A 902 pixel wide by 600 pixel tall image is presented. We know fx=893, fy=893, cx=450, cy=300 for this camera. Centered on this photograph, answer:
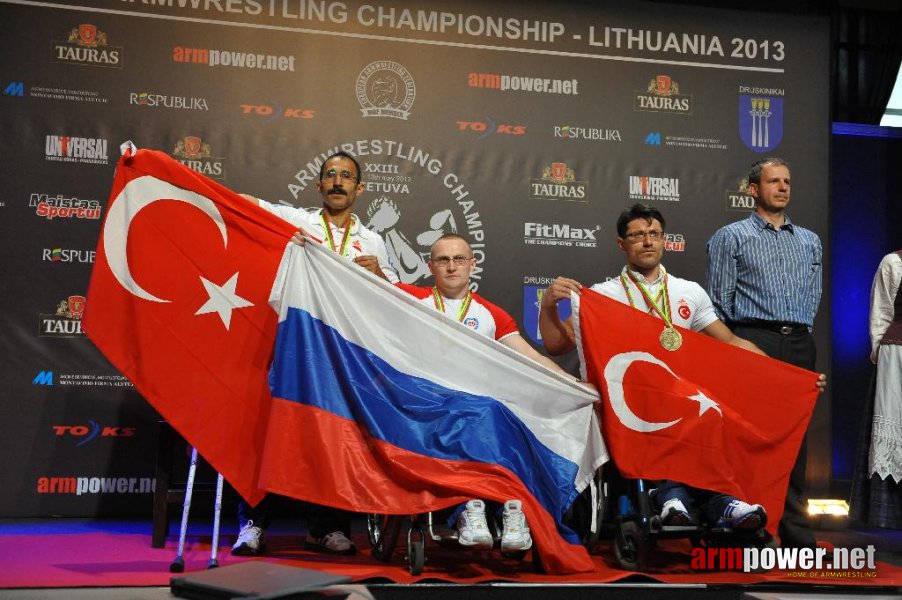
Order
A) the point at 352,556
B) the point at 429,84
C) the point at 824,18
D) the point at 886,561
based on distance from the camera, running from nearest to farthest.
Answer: the point at 352,556 → the point at 886,561 → the point at 429,84 → the point at 824,18

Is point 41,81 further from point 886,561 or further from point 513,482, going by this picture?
point 886,561

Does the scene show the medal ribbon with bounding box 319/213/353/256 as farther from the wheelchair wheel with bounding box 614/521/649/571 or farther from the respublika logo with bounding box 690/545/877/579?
the respublika logo with bounding box 690/545/877/579

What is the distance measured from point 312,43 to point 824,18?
3.04 metres

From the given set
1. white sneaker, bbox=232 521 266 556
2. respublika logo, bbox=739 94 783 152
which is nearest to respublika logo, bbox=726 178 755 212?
respublika logo, bbox=739 94 783 152

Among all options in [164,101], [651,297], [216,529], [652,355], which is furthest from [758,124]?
[216,529]

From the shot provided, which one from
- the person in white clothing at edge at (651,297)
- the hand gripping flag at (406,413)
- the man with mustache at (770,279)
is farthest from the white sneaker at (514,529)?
the man with mustache at (770,279)

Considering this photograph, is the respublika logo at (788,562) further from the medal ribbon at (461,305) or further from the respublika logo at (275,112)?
the respublika logo at (275,112)

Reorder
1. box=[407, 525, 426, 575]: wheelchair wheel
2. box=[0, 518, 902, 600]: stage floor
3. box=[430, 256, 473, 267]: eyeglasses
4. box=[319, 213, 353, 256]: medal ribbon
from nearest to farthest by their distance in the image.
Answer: box=[0, 518, 902, 600]: stage floor < box=[407, 525, 426, 575]: wheelchair wheel < box=[430, 256, 473, 267]: eyeglasses < box=[319, 213, 353, 256]: medal ribbon

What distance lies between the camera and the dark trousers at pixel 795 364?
373 cm

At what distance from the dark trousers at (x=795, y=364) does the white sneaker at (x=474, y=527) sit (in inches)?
54.9

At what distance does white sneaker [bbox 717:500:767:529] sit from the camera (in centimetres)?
329

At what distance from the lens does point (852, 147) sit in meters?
6.16

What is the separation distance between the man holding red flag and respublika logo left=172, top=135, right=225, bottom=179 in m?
2.05

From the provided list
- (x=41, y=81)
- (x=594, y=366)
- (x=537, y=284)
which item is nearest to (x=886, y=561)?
(x=594, y=366)
